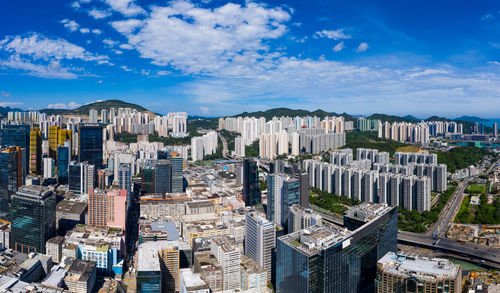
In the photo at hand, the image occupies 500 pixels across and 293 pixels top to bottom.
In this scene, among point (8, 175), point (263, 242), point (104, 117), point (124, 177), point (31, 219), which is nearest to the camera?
point (263, 242)

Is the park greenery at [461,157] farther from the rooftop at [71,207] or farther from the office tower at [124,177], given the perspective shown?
the rooftop at [71,207]

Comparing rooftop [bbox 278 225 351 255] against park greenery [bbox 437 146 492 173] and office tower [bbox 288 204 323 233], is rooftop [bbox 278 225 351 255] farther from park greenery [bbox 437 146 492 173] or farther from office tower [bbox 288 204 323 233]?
park greenery [bbox 437 146 492 173]

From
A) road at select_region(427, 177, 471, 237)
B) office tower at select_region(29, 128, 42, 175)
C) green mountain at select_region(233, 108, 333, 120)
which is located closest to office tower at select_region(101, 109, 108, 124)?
office tower at select_region(29, 128, 42, 175)

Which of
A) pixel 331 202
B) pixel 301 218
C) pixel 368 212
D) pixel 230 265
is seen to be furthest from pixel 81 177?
pixel 368 212

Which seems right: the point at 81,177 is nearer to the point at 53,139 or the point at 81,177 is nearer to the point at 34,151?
the point at 34,151

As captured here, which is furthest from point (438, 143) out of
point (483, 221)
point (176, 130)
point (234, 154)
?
point (176, 130)

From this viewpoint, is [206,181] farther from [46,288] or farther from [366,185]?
[46,288]

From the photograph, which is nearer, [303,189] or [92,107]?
[303,189]
